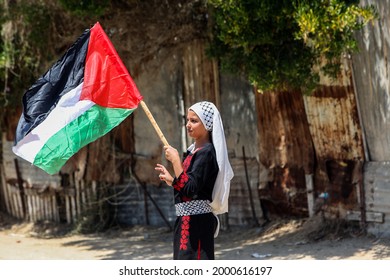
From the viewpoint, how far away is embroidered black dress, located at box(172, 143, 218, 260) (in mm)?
5395

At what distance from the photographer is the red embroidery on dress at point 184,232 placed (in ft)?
18.1

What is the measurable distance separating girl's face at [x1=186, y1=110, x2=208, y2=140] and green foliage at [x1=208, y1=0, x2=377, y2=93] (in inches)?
106

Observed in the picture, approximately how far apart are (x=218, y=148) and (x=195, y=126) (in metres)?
0.24

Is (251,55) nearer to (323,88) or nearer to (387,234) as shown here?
(323,88)

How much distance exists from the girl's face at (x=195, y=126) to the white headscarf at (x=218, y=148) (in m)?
0.03

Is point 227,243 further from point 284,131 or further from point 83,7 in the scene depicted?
point 83,7

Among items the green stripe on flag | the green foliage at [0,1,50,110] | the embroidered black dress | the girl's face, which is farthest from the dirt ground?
the girl's face

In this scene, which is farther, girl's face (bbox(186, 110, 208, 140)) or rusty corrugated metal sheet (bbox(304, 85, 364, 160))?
rusty corrugated metal sheet (bbox(304, 85, 364, 160))

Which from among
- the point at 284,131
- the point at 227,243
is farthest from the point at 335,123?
the point at 227,243

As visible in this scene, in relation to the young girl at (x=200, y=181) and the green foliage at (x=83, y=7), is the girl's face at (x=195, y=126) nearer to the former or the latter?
the young girl at (x=200, y=181)

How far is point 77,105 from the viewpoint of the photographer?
6.15m

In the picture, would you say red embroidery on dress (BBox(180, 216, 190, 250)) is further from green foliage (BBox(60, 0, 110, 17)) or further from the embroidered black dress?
green foliage (BBox(60, 0, 110, 17))

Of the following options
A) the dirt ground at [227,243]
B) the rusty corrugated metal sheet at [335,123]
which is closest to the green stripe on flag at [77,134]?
the dirt ground at [227,243]

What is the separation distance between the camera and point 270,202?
1041 centimetres
